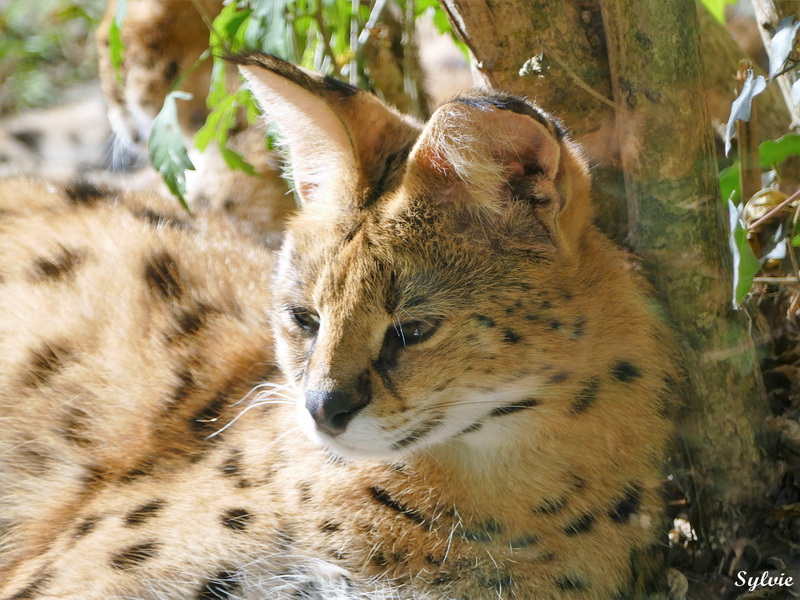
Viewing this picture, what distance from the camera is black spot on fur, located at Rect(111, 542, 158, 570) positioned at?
2520mm

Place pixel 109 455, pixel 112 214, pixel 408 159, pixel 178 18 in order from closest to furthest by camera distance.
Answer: pixel 408 159
pixel 109 455
pixel 112 214
pixel 178 18

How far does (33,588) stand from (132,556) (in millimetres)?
285

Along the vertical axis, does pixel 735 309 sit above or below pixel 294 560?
above

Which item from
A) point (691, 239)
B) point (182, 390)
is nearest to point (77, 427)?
point (182, 390)

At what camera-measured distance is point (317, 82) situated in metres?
2.32

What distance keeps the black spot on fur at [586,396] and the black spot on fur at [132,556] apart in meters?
1.18

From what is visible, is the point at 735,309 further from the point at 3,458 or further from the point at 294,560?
the point at 3,458

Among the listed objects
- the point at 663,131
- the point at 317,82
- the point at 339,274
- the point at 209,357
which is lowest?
the point at 209,357

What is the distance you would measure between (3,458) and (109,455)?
0.45 m

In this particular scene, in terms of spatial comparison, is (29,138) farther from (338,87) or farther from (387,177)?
(387,177)

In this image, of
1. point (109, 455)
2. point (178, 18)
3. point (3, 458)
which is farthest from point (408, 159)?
point (178, 18)

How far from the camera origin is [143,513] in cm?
265

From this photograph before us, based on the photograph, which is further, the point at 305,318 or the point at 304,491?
the point at 304,491

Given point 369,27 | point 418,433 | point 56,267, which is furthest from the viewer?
point 369,27
